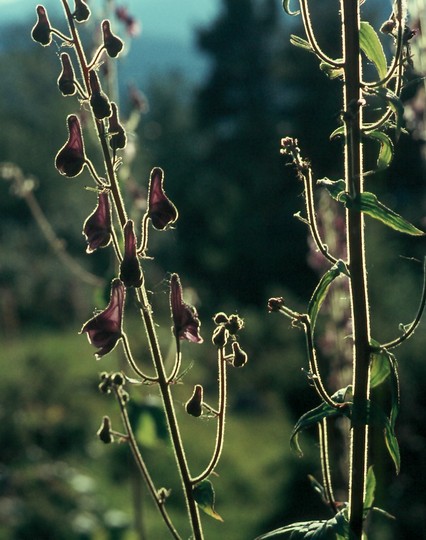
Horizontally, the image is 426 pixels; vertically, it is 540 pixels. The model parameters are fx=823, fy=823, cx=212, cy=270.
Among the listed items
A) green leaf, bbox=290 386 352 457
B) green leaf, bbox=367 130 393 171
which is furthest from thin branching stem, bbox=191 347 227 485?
green leaf, bbox=367 130 393 171

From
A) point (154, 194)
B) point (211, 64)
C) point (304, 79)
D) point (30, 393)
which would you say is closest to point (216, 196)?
point (304, 79)

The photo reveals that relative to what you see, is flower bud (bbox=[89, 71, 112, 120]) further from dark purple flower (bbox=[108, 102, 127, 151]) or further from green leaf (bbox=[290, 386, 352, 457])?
green leaf (bbox=[290, 386, 352, 457])

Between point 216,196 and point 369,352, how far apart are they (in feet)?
85.7

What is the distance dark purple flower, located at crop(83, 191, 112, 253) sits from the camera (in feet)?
5.29

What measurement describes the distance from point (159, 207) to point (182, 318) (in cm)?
23

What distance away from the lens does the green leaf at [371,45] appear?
57.4 inches

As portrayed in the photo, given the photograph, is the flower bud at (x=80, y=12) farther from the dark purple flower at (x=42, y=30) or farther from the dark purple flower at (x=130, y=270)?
the dark purple flower at (x=130, y=270)

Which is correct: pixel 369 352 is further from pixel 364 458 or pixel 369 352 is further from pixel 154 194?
pixel 154 194

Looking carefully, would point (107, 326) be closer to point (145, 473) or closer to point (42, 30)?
point (145, 473)

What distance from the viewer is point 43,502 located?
28.8 feet

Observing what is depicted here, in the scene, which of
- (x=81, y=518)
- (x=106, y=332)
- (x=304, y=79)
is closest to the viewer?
(x=106, y=332)

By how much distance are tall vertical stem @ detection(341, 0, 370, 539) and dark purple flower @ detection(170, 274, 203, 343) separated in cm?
33

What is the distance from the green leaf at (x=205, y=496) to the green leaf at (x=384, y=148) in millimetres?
653

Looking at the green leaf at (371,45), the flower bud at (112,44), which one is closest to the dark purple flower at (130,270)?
the flower bud at (112,44)
